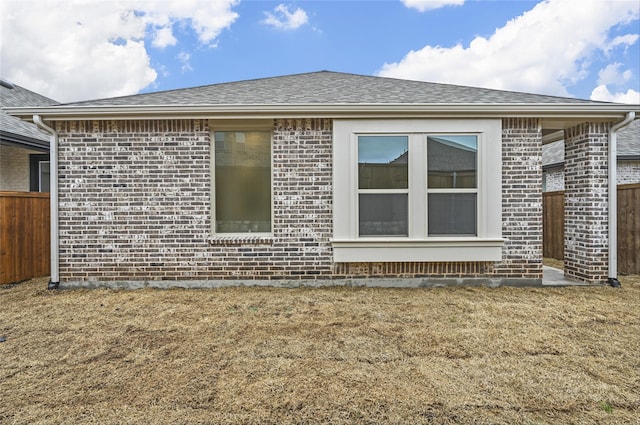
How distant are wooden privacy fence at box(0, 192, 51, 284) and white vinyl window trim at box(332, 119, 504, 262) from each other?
5.59 meters

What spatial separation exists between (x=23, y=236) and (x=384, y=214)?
21.1ft

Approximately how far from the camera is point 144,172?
5.03 meters

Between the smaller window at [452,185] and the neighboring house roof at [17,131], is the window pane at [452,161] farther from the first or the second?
the neighboring house roof at [17,131]

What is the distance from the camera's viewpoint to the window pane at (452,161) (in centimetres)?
498

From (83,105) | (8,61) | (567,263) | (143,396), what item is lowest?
(143,396)

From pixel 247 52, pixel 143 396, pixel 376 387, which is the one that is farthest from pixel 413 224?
pixel 247 52

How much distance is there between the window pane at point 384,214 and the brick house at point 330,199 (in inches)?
0.6

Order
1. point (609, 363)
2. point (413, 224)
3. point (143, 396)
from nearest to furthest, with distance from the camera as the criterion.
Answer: point (143, 396) < point (609, 363) < point (413, 224)

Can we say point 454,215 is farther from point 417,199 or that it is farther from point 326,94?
point 326,94

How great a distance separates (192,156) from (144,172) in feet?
2.64

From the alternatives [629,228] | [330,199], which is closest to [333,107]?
[330,199]

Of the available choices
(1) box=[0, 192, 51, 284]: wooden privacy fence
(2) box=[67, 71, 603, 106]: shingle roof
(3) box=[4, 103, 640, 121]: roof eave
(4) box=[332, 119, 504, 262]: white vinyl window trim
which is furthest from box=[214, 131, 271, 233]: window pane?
(1) box=[0, 192, 51, 284]: wooden privacy fence

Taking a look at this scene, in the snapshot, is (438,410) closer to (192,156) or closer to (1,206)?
A: (192,156)

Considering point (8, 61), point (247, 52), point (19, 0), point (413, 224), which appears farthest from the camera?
point (247, 52)
